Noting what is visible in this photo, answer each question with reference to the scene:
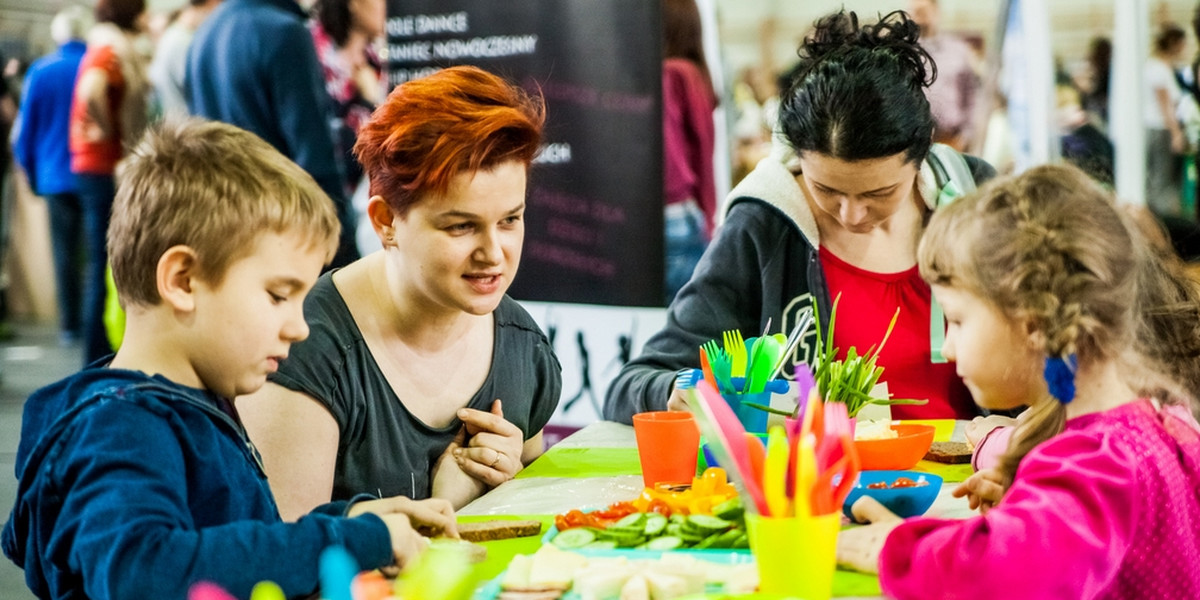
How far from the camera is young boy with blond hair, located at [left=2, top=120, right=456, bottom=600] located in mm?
1063

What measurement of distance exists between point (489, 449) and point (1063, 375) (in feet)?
2.87

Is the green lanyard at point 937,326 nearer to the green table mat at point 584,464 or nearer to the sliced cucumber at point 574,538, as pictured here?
the green table mat at point 584,464

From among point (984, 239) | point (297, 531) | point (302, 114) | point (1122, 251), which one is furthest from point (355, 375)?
point (302, 114)

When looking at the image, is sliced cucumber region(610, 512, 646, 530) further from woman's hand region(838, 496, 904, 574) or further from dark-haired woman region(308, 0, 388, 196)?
dark-haired woman region(308, 0, 388, 196)

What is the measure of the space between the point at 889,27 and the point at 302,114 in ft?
6.68

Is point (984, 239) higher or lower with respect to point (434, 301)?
higher

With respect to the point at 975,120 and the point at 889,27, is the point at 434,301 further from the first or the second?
the point at 975,120

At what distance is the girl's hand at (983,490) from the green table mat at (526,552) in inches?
10.2

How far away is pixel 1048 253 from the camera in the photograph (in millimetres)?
1169

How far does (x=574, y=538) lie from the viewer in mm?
1359

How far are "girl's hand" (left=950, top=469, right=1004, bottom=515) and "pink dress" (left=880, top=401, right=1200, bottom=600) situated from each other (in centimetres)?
20

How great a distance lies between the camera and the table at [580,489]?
1312 mm

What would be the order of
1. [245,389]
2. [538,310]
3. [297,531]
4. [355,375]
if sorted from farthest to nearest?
[538,310] → [355,375] → [245,389] → [297,531]

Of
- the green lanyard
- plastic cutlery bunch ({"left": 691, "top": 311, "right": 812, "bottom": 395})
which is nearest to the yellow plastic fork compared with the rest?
plastic cutlery bunch ({"left": 691, "top": 311, "right": 812, "bottom": 395})
